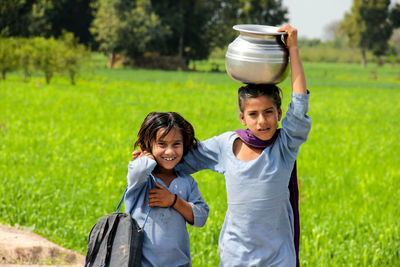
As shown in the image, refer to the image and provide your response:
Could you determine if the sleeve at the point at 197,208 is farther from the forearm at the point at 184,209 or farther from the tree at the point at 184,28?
the tree at the point at 184,28

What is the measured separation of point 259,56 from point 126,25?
49.2 meters

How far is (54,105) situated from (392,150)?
33.1 ft

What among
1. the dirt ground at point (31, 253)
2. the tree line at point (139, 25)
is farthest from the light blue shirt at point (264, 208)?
the tree line at point (139, 25)

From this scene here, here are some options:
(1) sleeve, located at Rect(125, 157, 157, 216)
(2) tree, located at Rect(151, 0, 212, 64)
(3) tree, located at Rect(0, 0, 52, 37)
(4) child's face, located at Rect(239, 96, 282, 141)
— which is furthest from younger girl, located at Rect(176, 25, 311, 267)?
(2) tree, located at Rect(151, 0, 212, 64)

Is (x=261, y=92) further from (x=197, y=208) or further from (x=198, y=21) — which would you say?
(x=198, y=21)

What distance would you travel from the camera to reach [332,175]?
8.70m

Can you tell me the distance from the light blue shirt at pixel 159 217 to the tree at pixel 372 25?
76418 millimetres

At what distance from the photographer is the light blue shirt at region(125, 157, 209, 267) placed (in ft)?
9.42

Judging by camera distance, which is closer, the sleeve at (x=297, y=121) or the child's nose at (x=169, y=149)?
the sleeve at (x=297, y=121)

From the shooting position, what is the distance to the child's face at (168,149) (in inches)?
117

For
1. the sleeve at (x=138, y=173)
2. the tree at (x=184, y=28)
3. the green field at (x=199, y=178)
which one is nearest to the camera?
the sleeve at (x=138, y=173)

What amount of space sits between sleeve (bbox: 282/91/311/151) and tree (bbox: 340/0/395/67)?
7652 centimetres

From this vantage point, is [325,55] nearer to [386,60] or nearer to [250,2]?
[386,60]

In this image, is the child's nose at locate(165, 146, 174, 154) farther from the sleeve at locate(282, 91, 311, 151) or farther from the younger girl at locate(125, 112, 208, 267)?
the sleeve at locate(282, 91, 311, 151)
